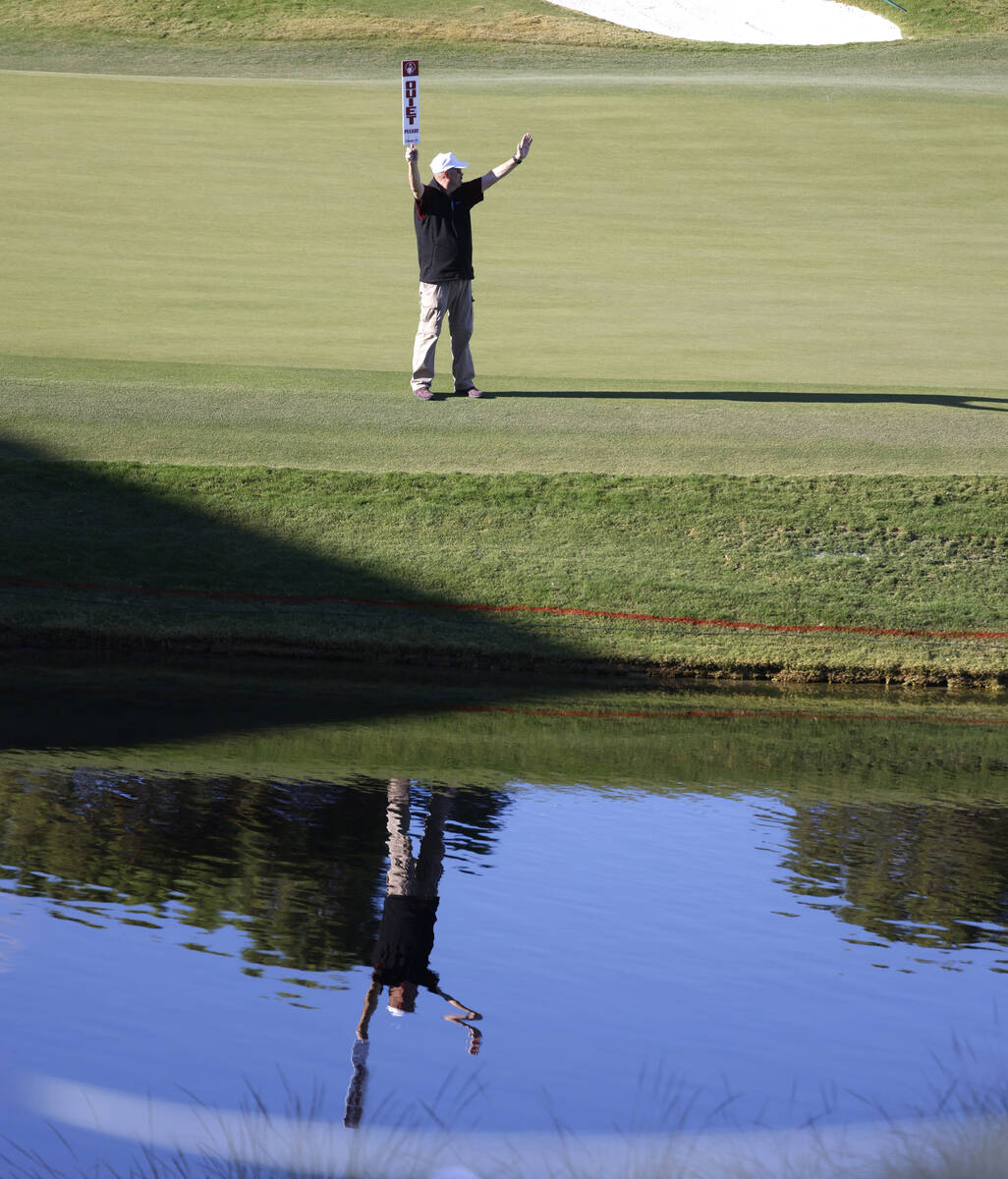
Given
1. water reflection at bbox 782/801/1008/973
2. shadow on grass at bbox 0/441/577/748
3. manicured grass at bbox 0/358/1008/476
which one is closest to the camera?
water reflection at bbox 782/801/1008/973

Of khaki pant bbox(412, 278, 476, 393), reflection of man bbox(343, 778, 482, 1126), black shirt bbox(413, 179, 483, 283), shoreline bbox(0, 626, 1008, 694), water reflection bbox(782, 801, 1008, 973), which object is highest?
black shirt bbox(413, 179, 483, 283)

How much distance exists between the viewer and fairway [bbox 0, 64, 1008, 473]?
10688mm

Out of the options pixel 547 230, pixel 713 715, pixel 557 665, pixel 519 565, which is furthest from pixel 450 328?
pixel 547 230

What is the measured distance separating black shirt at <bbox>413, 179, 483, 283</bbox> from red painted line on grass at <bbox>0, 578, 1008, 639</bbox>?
3.34 metres

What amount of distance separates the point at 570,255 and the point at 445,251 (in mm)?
8030

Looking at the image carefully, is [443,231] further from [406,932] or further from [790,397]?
[406,932]

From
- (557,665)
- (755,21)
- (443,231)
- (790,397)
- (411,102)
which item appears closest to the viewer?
(557,665)

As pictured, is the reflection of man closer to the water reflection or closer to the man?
the water reflection

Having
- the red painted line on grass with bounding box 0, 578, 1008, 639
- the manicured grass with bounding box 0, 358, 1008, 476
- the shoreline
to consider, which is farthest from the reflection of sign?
the shoreline

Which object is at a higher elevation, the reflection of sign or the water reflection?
the reflection of sign

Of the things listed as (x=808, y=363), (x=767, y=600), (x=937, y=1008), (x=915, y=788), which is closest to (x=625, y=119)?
(x=808, y=363)

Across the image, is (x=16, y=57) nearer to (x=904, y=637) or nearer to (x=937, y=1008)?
(x=904, y=637)

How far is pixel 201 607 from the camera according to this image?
317 inches

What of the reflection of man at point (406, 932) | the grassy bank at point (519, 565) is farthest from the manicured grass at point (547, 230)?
the reflection of man at point (406, 932)
